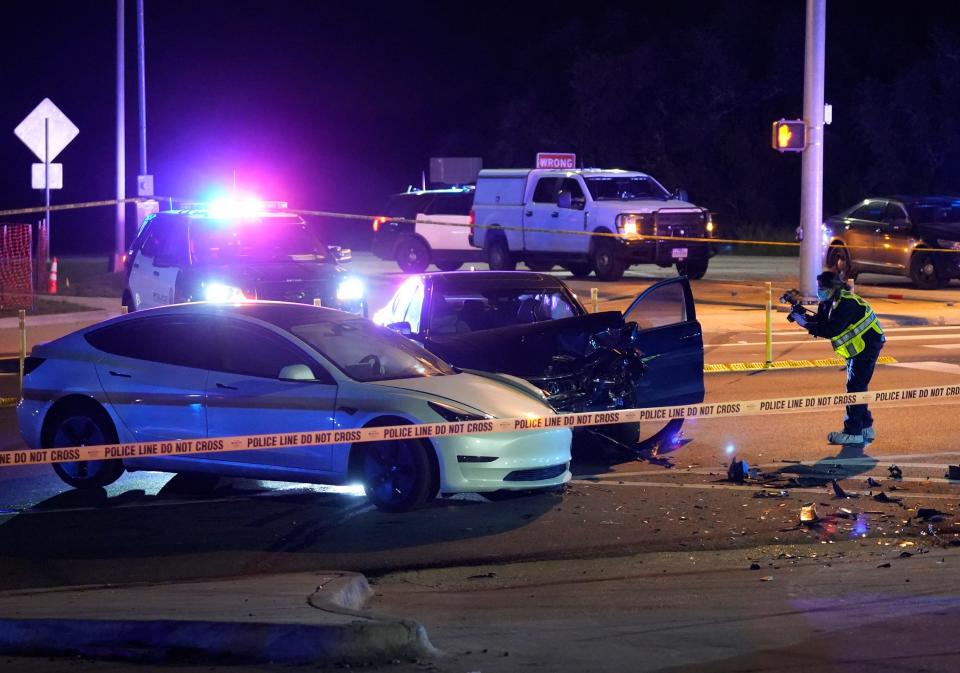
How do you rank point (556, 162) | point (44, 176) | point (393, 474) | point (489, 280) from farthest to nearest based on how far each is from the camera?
1. point (556, 162)
2. point (44, 176)
3. point (489, 280)
4. point (393, 474)

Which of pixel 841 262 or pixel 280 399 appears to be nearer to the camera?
pixel 280 399

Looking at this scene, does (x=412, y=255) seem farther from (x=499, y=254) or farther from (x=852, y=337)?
(x=852, y=337)

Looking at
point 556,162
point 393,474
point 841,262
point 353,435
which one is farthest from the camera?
point 556,162

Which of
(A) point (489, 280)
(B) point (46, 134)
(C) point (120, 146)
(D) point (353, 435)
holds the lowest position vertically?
(D) point (353, 435)

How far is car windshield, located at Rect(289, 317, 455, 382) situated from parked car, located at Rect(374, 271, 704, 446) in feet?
2.57

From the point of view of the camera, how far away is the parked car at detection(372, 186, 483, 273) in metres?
32.3

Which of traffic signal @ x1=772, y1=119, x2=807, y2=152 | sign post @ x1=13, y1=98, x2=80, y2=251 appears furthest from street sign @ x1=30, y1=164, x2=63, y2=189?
traffic signal @ x1=772, y1=119, x2=807, y2=152

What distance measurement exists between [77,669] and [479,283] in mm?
7329

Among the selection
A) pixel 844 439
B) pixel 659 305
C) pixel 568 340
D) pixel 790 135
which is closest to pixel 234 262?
pixel 659 305

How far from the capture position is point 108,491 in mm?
10695

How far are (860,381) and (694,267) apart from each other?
1658cm

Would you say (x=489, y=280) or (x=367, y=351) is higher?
(x=489, y=280)

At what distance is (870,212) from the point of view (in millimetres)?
27297

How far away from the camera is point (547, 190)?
29.4 metres
